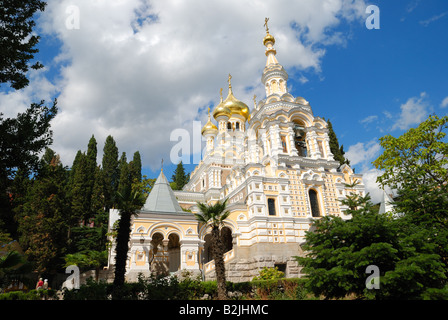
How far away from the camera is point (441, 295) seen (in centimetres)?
873

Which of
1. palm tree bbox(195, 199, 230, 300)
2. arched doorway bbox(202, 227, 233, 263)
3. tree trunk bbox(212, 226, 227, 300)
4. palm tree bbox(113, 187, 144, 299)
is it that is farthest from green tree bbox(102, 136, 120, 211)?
tree trunk bbox(212, 226, 227, 300)

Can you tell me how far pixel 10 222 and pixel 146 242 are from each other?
71.9 ft

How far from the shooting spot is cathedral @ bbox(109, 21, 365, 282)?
19812mm

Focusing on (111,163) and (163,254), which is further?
(111,163)

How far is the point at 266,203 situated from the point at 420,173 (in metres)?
10.6

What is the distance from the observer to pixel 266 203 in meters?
22.7

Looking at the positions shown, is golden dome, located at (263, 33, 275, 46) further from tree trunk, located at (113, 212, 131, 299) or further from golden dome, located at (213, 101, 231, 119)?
tree trunk, located at (113, 212, 131, 299)

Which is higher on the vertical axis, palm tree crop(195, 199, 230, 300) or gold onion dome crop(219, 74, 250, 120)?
gold onion dome crop(219, 74, 250, 120)

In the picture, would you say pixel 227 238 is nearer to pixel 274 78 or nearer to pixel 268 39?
pixel 274 78

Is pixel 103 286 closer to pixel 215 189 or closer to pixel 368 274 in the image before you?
pixel 368 274

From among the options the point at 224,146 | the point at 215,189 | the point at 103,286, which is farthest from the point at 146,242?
the point at 224,146

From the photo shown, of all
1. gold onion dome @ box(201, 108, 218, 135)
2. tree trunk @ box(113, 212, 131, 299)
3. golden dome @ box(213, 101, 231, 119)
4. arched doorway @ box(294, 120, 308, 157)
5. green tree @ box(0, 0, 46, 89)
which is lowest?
tree trunk @ box(113, 212, 131, 299)

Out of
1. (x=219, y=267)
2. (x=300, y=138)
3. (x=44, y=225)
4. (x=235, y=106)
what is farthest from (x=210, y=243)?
(x=235, y=106)

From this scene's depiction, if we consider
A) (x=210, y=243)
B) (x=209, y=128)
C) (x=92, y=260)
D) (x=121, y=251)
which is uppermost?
(x=209, y=128)
